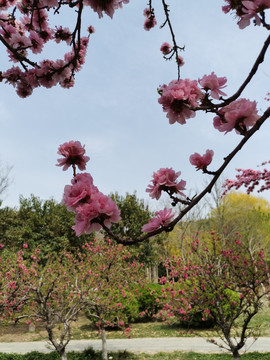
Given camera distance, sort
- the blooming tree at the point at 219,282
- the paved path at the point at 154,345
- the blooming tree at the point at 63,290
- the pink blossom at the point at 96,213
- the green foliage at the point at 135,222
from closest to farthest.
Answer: the pink blossom at the point at 96,213 → the blooming tree at the point at 219,282 → the blooming tree at the point at 63,290 → the paved path at the point at 154,345 → the green foliage at the point at 135,222

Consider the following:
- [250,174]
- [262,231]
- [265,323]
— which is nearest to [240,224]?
Answer: [262,231]

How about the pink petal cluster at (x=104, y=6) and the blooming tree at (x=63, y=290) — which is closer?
the pink petal cluster at (x=104, y=6)

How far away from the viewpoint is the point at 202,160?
192 cm

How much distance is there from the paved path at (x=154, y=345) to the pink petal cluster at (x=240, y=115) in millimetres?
8384

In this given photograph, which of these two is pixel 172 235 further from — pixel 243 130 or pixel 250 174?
pixel 243 130

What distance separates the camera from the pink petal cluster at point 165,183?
6.24 feet

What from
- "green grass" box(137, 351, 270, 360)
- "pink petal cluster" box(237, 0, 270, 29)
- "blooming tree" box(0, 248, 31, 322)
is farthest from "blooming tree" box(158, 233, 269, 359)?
"pink petal cluster" box(237, 0, 270, 29)

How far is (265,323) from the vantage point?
12.4 metres

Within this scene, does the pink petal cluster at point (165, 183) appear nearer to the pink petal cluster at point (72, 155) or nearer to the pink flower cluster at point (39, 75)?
the pink petal cluster at point (72, 155)

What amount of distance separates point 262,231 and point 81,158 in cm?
2769

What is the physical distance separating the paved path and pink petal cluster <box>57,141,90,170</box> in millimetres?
8361

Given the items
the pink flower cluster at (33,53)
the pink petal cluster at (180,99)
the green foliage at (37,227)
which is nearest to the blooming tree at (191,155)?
the pink petal cluster at (180,99)

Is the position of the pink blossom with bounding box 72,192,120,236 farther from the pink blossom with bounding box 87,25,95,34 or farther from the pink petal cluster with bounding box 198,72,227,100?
the pink blossom with bounding box 87,25,95,34

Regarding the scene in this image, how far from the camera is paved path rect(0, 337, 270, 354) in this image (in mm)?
9016
